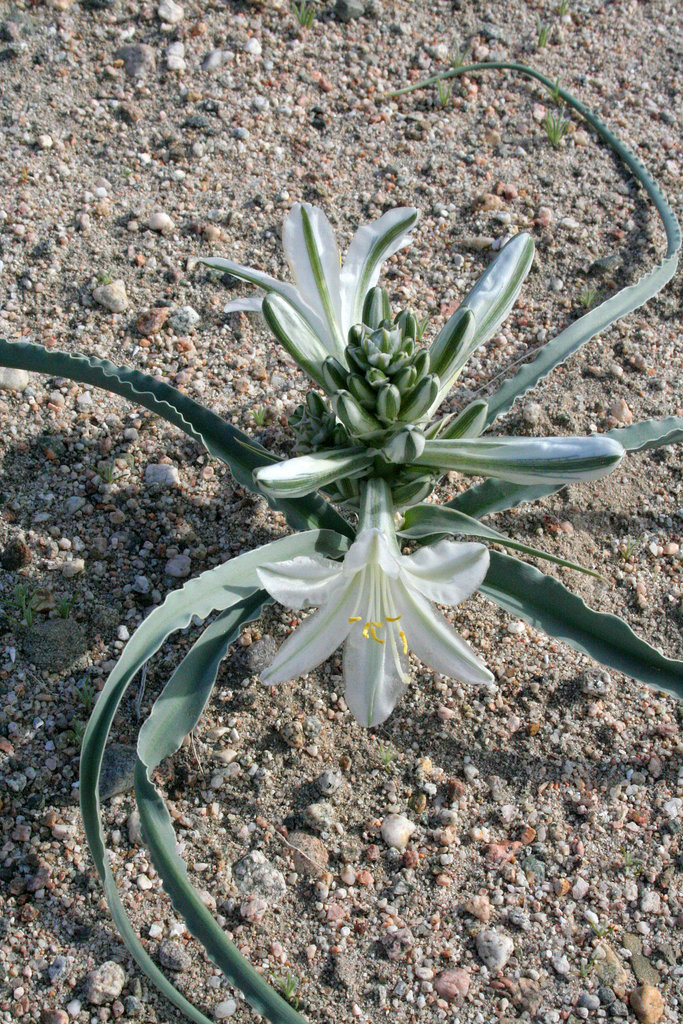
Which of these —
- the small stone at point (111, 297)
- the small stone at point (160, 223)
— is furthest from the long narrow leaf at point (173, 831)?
the small stone at point (160, 223)

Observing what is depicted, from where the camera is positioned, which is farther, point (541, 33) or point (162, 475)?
point (541, 33)

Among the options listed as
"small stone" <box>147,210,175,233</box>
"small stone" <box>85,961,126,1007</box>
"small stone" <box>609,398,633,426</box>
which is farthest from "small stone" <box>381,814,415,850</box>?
"small stone" <box>147,210,175,233</box>

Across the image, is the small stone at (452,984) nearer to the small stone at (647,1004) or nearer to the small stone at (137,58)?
the small stone at (647,1004)

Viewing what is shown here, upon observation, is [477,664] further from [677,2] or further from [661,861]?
[677,2]

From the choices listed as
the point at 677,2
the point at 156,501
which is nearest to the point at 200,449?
the point at 156,501

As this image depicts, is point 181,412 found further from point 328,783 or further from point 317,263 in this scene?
point 328,783

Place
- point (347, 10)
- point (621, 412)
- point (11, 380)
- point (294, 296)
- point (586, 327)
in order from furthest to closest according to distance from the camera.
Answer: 1. point (347, 10)
2. point (621, 412)
3. point (11, 380)
4. point (586, 327)
5. point (294, 296)

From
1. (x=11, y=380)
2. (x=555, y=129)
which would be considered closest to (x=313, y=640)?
(x=11, y=380)

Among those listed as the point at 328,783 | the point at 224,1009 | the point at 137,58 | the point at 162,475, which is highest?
the point at 137,58
